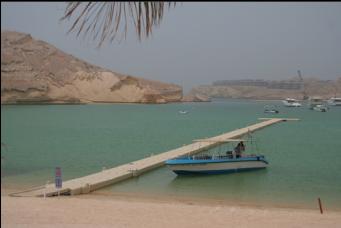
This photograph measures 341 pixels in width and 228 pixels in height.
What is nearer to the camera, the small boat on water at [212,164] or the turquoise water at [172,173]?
the turquoise water at [172,173]

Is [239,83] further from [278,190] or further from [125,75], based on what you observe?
[278,190]

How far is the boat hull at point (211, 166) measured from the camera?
20.2 meters

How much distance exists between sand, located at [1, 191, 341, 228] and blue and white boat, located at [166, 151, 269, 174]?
6561mm

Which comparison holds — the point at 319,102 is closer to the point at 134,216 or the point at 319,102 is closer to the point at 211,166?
the point at 211,166

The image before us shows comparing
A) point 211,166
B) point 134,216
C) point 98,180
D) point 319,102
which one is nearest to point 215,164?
point 211,166

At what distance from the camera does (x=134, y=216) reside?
1147 cm

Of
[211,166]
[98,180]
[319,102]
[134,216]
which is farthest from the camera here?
[319,102]

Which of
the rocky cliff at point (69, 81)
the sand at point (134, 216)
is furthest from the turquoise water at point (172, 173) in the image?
the rocky cliff at point (69, 81)

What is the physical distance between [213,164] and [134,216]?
949cm

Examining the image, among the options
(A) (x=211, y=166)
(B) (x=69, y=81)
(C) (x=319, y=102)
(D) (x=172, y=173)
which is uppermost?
(B) (x=69, y=81)

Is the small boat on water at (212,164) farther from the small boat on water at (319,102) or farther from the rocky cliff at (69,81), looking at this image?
the rocky cliff at (69,81)

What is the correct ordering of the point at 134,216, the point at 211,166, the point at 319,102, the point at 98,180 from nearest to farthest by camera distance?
the point at 134,216
the point at 98,180
the point at 211,166
the point at 319,102

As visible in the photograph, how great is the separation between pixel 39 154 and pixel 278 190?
1474cm

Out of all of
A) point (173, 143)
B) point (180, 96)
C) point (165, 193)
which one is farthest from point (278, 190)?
point (180, 96)
